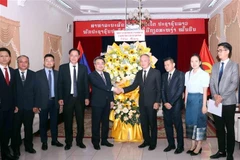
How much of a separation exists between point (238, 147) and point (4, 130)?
10.9ft

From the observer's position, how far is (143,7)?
891 cm

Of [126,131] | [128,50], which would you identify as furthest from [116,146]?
[128,50]

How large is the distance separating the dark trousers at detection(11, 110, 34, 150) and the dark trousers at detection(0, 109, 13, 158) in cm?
15

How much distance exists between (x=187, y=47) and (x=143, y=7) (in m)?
1.98

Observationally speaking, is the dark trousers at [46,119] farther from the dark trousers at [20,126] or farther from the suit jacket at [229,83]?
the suit jacket at [229,83]

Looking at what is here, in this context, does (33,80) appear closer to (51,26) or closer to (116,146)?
(116,146)

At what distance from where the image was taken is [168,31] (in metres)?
9.48

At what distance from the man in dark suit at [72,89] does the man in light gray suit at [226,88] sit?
1837mm

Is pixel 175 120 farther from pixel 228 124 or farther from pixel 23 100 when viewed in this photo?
pixel 23 100

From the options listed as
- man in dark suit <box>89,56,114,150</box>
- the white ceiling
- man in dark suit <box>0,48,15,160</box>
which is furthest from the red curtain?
man in dark suit <box>0,48,15,160</box>

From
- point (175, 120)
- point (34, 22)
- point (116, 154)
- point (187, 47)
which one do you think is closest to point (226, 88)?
point (175, 120)

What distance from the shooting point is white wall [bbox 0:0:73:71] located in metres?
5.51

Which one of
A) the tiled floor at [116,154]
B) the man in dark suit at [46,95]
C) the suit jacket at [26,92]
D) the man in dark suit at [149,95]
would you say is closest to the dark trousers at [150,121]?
the man in dark suit at [149,95]

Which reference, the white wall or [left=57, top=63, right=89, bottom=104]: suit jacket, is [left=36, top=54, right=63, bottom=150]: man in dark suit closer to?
[left=57, top=63, right=89, bottom=104]: suit jacket
